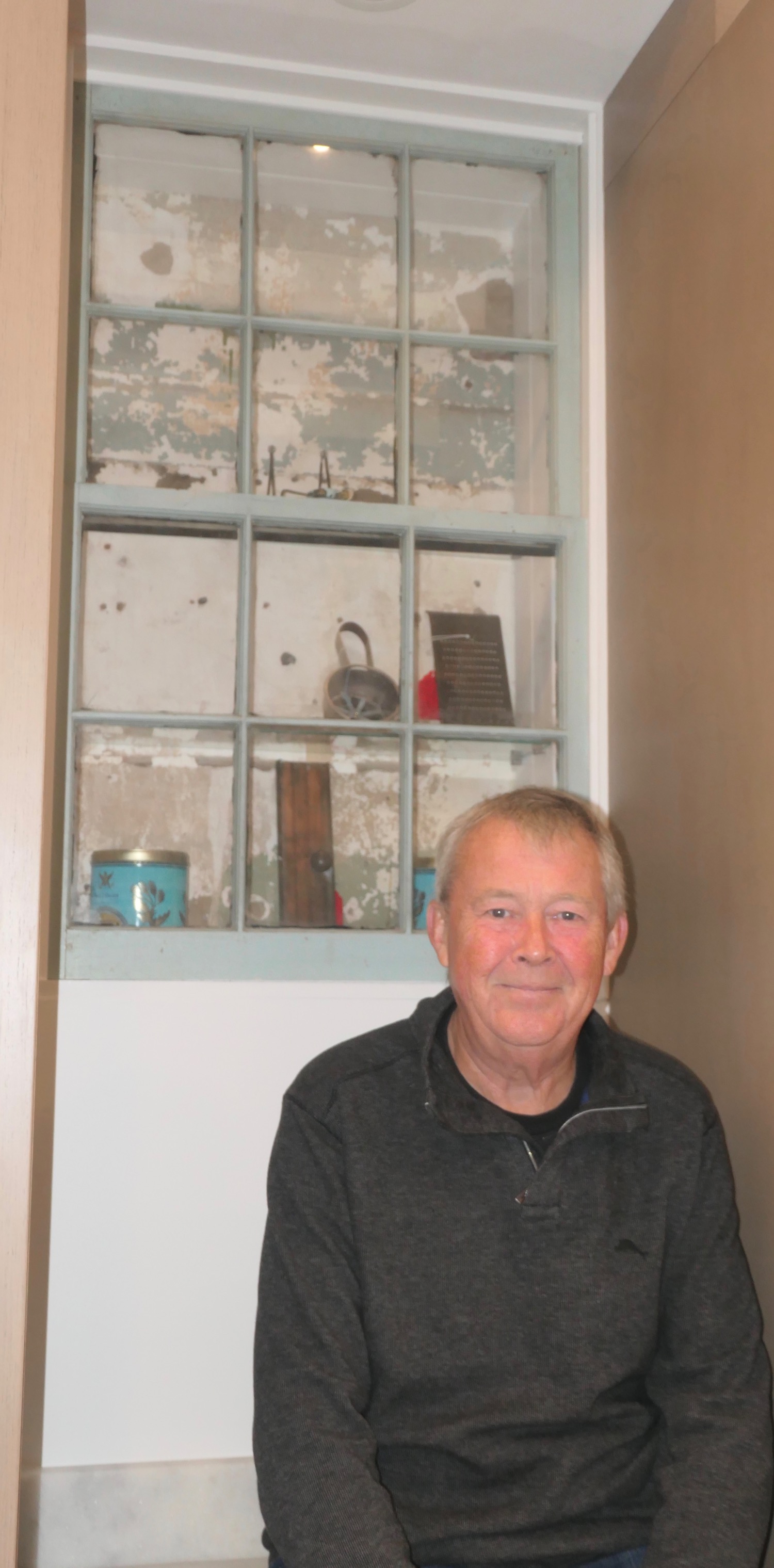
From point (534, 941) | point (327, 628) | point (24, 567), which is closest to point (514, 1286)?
point (534, 941)

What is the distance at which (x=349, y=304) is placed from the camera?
96.8 inches

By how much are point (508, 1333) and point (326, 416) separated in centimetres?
163

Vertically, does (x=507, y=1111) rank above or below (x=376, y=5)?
below

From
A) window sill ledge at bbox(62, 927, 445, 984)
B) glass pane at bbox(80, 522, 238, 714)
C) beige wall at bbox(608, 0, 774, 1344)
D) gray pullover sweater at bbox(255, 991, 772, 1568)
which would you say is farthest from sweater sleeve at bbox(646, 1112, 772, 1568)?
glass pane at bbox(80, 522, 238, 714)

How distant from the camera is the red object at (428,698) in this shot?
2387 mm

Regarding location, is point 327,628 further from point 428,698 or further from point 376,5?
point 376,5

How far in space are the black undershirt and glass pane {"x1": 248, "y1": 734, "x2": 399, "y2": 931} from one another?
0.53 metres

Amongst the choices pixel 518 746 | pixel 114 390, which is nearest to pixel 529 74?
pixel 114 390

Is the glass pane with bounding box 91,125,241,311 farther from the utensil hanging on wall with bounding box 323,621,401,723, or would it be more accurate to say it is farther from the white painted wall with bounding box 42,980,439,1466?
the white painted wall with bounding box 42,980,439,1466

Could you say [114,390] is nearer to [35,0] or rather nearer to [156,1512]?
[35,0]

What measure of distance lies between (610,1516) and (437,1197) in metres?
0.43

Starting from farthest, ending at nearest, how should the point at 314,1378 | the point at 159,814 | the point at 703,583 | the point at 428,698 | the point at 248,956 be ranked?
the point at 428,698 < the point at 159,814 < the point at 248,956 < the point at 703,583 < the point at 314,1378

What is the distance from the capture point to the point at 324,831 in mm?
2328

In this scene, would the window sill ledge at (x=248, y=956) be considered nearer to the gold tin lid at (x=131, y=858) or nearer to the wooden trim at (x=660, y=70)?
the gold tin lid at (x=131, y=858)
